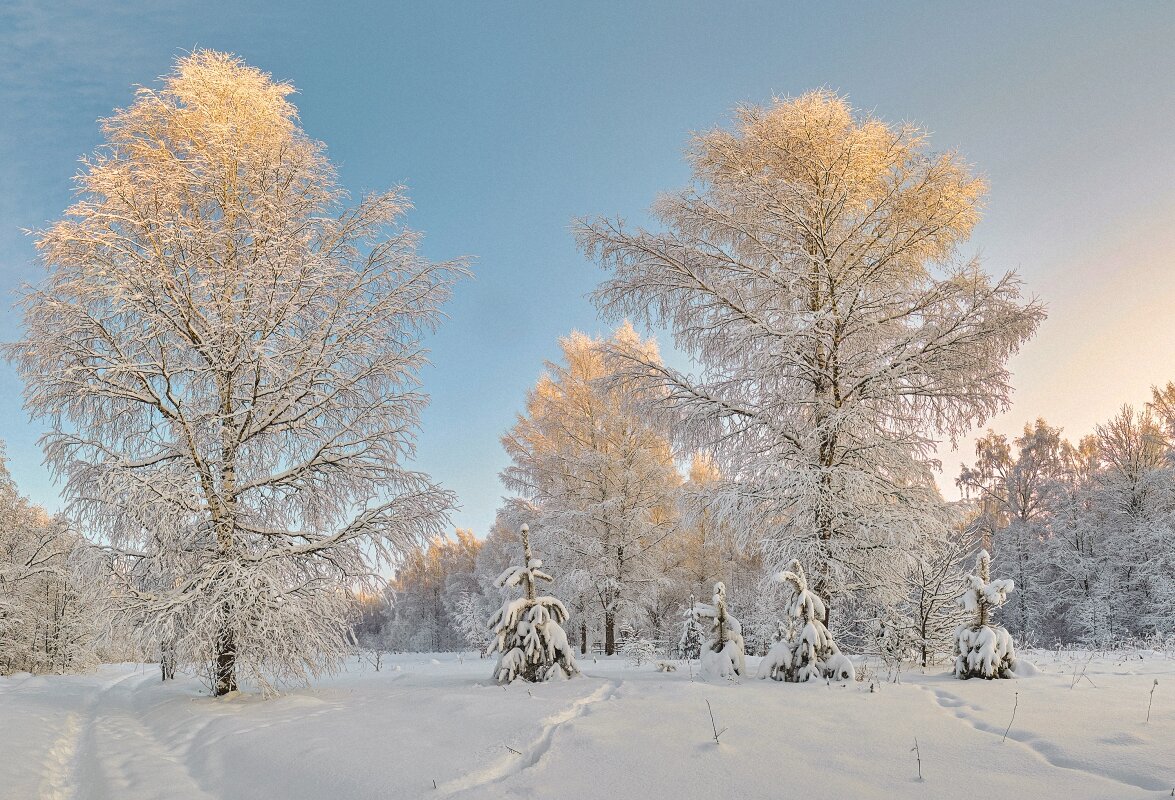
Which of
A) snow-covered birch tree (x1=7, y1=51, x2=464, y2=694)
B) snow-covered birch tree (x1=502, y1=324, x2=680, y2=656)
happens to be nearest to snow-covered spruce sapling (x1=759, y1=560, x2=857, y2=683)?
snow-covered birch tree (x1=7, y1=51, x2=464, y2=694)

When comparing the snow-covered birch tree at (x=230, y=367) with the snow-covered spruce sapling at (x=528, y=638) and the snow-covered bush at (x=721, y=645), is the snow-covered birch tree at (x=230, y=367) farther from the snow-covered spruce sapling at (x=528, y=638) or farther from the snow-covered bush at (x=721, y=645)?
the snow-covered bush at (x=721, y=645)

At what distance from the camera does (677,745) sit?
12.7ft

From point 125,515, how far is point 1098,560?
30158 millimetres

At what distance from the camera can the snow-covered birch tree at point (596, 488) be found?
16.8 m

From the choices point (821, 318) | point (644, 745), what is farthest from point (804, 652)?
point (821, 318)

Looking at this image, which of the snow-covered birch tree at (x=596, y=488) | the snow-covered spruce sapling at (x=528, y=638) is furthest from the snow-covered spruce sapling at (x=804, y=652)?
the snow-covered birch tree at (x=596, y=488)

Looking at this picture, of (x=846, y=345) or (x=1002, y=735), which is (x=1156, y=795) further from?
(x=846, y=345)

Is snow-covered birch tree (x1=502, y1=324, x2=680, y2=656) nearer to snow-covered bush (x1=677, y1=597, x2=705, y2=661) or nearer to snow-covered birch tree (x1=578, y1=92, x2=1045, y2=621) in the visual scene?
snow-covered bush (x1=677, y1=597, x2=705, y2=661)

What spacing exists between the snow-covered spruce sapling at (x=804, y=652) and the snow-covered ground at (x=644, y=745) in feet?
0.94

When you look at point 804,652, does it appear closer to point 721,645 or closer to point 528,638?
point 721,645

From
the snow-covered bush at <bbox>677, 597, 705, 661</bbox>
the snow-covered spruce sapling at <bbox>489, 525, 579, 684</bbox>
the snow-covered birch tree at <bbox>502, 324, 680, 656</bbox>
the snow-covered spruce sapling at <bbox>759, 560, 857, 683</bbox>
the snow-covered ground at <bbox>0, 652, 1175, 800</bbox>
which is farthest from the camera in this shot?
the snow-covered birch tree at <bbox>502, 324, 680, 656</bbox>

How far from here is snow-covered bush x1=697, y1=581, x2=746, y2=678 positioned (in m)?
6.99

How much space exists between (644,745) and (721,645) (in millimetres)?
3702

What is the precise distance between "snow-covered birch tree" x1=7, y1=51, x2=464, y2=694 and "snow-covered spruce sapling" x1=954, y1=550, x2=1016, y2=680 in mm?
6519
